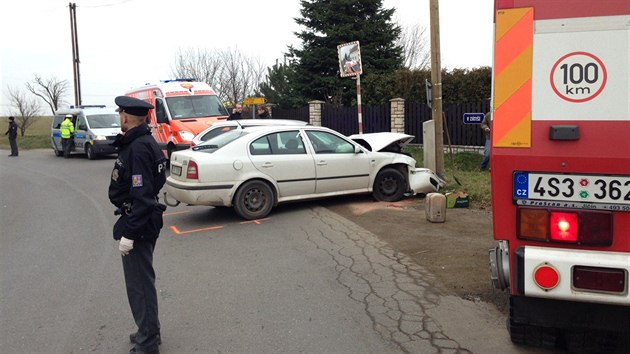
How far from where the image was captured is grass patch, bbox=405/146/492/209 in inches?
351

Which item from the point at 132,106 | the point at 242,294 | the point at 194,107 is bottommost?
the point at 242,294

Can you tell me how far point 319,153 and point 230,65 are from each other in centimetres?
3001

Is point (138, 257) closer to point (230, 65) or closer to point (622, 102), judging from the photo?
point (622, 102)

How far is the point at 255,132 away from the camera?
27.9 feet

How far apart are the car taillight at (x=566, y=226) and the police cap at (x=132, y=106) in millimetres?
2638

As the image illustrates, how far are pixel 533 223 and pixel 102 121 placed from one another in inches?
828

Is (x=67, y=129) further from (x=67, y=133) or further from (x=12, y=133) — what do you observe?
(x=12, y=133)

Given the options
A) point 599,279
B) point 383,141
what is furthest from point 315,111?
point 599,279

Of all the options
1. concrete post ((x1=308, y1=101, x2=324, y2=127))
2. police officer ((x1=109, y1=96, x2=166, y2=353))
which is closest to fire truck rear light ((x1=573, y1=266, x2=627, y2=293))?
police officer ((x1=109, y1=96, x2=166, y2=353))

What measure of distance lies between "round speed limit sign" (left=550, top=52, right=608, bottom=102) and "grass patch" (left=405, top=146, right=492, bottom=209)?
19.7ft

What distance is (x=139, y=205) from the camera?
3.49 metres

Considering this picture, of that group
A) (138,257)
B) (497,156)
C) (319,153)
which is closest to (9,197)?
(319,153)

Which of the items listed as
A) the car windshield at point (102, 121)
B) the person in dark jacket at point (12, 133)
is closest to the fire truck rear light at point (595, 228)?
the car windshield at point (102, 121)

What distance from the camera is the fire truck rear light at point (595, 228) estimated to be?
2.72 m
